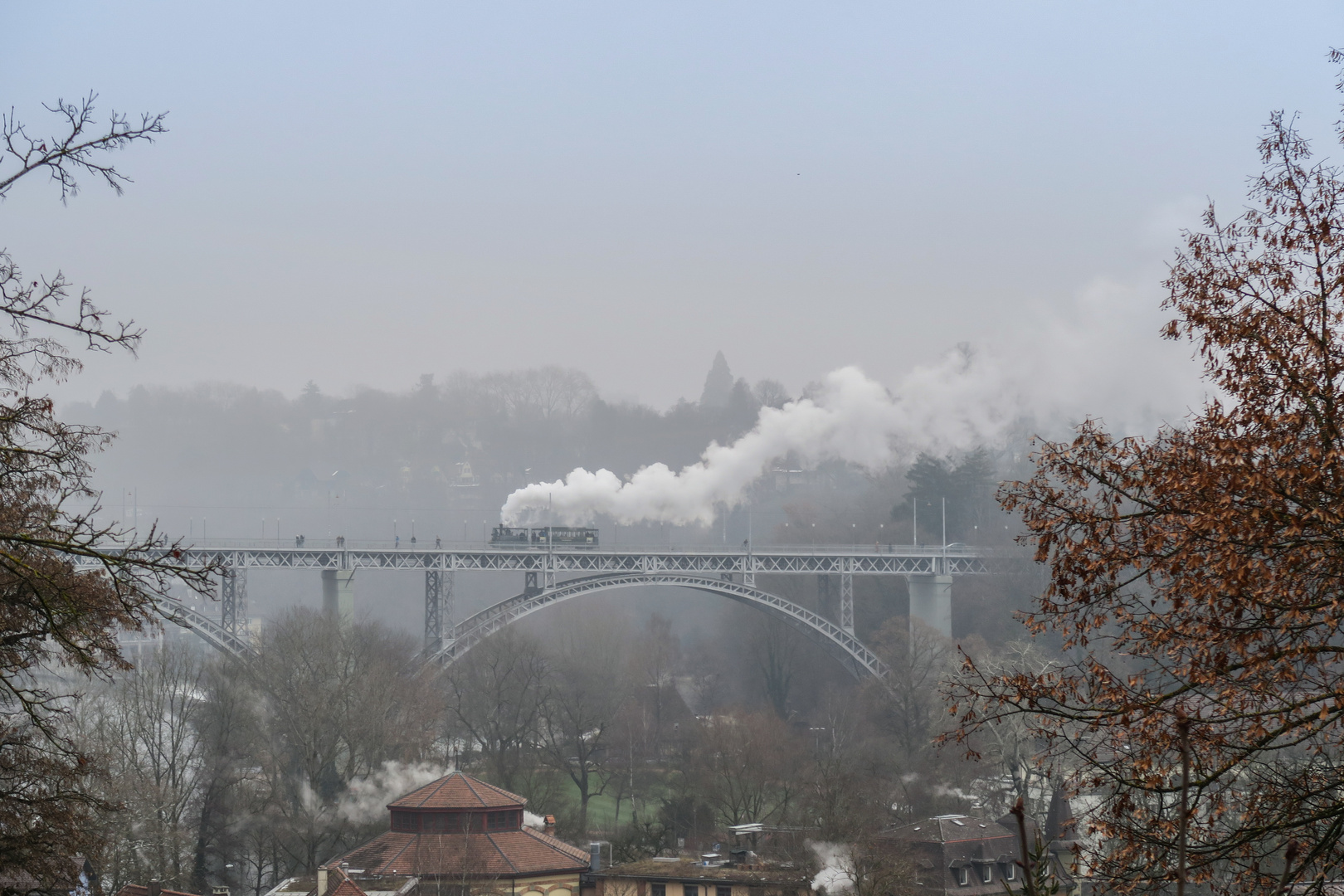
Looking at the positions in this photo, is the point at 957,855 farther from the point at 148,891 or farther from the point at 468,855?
the point at 148,891

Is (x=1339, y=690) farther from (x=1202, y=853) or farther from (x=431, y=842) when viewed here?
(x=431, y=842)

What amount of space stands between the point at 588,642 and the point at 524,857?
1900 inches

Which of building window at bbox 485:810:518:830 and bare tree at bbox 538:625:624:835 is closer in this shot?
building window at bbox 485:810:518:830

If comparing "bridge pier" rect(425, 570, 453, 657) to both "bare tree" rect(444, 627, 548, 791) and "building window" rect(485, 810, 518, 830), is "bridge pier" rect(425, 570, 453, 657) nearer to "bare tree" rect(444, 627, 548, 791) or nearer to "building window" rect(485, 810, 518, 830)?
"bare tree" rect(444, 627, 548, 791)

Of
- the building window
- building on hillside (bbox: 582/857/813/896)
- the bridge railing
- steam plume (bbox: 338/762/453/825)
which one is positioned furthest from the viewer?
the bridge railing

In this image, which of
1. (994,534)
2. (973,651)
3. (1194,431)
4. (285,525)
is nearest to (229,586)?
(973,651)

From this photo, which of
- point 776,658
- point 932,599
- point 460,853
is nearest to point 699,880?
point 460,853

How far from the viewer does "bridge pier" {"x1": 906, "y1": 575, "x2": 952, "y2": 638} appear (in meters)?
86.2

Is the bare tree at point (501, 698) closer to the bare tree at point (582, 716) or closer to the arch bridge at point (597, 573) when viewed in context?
the bare tree at point (582, 716)

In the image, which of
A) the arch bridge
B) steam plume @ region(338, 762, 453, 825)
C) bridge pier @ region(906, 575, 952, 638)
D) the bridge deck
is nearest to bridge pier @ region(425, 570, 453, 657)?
the arch bridge

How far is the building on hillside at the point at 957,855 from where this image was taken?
135 feet

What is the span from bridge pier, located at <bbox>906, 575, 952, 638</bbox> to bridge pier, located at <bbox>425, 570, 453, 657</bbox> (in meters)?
27.6

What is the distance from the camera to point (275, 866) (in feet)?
156

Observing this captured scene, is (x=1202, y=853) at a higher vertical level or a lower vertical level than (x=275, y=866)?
higher
